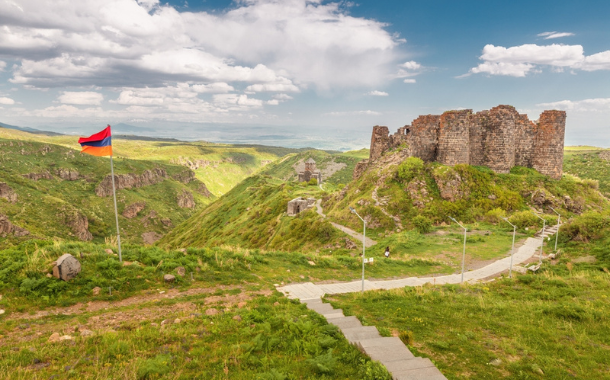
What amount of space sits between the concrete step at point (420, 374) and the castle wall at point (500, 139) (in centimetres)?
3920

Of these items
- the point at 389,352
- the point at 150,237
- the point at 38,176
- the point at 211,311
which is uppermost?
the point at 389,352

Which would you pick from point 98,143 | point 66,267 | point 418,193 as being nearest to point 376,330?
point 66,267

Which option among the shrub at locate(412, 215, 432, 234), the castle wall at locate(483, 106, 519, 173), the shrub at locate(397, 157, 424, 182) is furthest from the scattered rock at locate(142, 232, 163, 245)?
the castle wall at locate(483, 106, 519, 173)

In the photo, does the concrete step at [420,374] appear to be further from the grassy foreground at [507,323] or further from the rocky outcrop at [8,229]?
the rocky outcrop at [8,229]

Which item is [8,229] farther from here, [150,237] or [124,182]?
[124,182]

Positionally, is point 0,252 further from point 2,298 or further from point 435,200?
point 435,200

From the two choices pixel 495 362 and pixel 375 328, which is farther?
pixel 375 328

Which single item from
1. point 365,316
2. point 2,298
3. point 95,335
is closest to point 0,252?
point 2,298

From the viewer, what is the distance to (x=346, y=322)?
11.0 metres

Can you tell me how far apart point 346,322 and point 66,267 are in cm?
1273

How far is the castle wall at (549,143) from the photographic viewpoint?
37.5 metres

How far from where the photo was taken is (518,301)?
13219 millimetres

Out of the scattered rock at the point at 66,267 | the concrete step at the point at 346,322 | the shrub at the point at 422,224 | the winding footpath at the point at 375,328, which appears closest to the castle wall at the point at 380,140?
the shrub at the point at 422,224

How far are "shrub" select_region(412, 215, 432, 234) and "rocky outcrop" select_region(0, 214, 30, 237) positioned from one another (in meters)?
102
